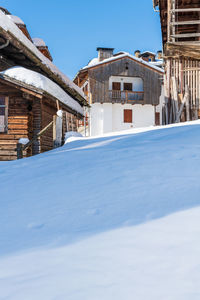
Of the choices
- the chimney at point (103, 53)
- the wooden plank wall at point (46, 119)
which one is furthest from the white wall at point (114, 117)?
the wooden plank wall at point (46, 119)

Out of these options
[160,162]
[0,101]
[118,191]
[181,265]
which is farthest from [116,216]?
[0,101]

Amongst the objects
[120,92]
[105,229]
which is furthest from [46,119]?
[120,92]

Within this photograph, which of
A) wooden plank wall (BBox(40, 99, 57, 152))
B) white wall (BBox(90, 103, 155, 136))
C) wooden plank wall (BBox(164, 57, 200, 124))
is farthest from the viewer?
white wall (BBox(90, 103, 155, 136))

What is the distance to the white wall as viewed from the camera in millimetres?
27609

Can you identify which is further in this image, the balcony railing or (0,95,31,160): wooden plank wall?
the balcony railing

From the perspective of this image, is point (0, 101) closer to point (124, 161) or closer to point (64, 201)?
point (124, 161)

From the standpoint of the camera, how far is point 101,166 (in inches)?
162

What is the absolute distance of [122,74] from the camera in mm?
27891

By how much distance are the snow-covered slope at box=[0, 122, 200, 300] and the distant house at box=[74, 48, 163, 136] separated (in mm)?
23439

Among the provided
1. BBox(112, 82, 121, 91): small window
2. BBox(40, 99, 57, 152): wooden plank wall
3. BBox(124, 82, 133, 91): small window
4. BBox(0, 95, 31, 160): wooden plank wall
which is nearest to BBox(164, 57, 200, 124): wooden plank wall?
BBox(40, 99, 57, 152): wooden plank wall

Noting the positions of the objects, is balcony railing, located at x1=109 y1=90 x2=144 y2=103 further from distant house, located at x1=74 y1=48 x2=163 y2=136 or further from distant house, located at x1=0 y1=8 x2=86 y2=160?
distant house, located at x1=0 y1=8 x2=86 y2=160

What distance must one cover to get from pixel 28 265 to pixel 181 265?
38.2 inches

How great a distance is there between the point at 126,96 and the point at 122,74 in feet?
7.03

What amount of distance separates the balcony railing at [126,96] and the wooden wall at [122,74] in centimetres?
39
